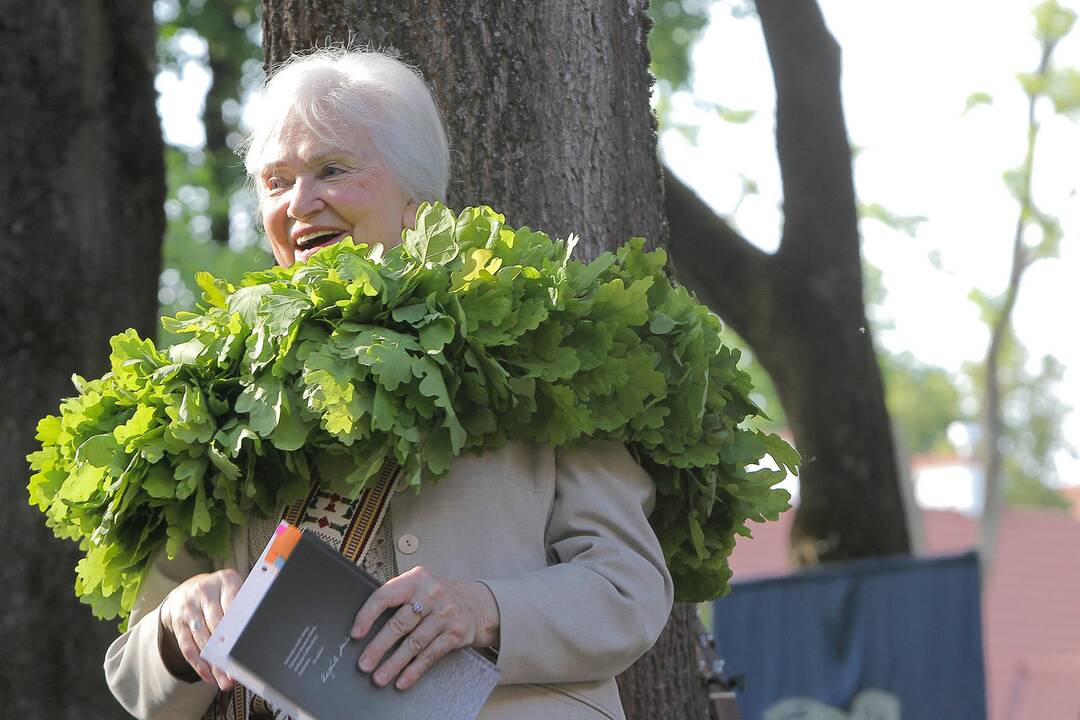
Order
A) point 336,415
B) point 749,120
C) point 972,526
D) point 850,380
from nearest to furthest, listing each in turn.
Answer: point 336,415 < point 850,380 < point 749,120 < point 972,526

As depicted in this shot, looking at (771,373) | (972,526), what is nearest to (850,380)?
(771,373)

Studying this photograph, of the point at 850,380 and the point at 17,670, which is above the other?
the point at 850,380

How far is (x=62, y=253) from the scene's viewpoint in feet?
17.7

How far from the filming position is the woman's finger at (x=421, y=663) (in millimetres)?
2039

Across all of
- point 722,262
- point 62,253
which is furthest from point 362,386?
point 722,262

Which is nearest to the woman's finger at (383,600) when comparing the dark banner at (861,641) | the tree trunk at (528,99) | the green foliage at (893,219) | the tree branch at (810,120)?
the tree trunk at (528,99)

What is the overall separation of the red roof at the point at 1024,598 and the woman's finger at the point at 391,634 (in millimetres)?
17480

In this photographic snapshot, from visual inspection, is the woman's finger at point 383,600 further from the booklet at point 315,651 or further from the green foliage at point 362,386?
the green foliage at point 362,386

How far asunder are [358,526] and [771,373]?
5.77 metres

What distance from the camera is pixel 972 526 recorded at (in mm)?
30734

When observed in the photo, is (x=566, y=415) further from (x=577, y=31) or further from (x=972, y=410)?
(x=972, y=410)

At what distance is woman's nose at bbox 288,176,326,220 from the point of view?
2631 millimetres

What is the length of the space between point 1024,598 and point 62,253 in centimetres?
2456
